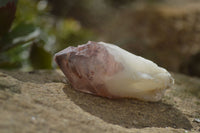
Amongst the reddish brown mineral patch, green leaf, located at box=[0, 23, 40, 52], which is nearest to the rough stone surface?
the reddish brown mineral patch

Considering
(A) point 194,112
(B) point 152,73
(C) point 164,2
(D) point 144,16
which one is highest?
(C) point 164,2

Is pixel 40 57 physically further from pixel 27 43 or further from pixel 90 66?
pixel 90 66

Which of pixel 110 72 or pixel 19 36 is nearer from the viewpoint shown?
pixel 110 72

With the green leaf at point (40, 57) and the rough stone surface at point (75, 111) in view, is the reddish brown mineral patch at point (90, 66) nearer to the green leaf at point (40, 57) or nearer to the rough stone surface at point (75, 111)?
the rough stone surface at point (75, 111)

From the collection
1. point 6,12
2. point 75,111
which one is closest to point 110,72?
point 75,111

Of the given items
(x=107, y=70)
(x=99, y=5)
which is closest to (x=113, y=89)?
(x=107, y=70)

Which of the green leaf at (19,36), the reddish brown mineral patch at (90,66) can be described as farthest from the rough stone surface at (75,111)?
the green leaf at (19,36)

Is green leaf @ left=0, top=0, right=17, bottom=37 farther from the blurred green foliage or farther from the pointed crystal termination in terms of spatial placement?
the pointed crystal termination

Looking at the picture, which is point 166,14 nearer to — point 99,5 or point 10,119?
point 99,5
